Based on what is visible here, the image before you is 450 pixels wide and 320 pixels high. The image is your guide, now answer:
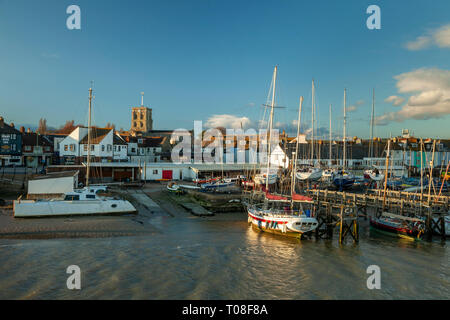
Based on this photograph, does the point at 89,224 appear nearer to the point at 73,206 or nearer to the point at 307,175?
the point at 73,206

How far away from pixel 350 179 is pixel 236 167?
66.7ft

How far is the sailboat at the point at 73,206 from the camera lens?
2500 cm

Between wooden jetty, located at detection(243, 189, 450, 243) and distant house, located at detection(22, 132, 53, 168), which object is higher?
distant house, located at detection(22, 132, 53, 168)

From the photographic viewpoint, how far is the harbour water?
13.7 metres

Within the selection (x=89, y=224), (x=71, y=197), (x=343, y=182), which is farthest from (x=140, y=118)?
(x=89, y=224)

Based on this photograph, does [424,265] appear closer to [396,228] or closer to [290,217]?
[396,228]

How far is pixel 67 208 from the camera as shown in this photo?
26109 millimetres

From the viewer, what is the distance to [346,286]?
1491 cm

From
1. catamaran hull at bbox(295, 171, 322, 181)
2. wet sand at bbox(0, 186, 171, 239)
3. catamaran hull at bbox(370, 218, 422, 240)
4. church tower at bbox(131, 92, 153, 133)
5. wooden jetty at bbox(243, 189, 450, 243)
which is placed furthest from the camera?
church tower at bbox(131, 92, 153, 133)

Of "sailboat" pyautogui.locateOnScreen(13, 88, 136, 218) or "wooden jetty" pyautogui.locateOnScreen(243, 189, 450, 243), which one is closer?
"wooden jetty" pyautogui.locateOnScreen(243, 189, 450, 243)

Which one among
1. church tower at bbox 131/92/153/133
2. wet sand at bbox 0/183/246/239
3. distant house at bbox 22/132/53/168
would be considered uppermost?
church tower at bbox 131/92/153/133

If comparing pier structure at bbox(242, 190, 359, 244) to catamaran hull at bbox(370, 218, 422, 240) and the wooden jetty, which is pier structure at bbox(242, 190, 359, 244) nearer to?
the wooden jetty

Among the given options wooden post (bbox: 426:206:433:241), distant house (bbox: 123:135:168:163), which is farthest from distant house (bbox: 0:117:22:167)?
wooden post (bbox: 426:206:433:241)
